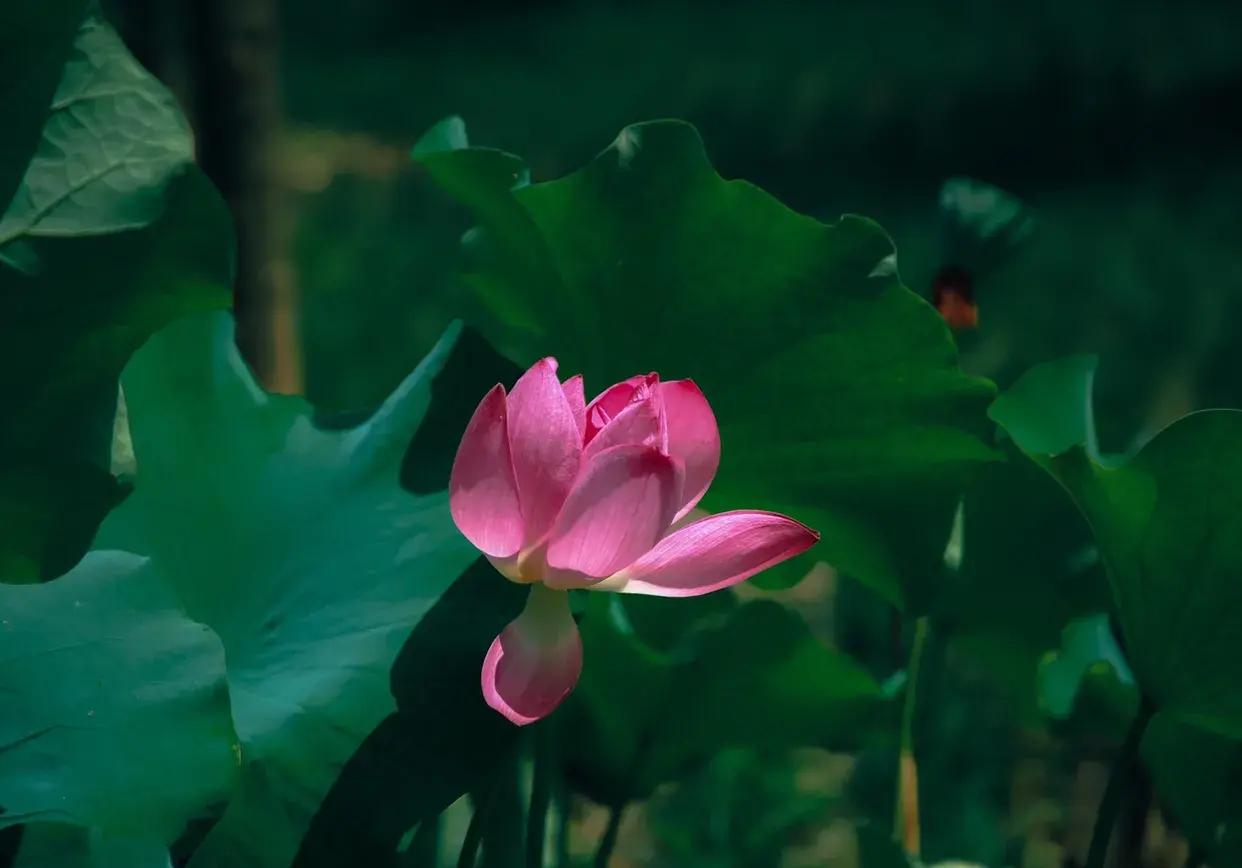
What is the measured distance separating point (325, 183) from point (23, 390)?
4562 mm

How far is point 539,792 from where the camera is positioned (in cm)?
60

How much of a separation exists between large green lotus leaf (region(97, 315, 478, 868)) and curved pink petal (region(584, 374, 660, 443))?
0.12 m

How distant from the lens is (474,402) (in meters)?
0.62

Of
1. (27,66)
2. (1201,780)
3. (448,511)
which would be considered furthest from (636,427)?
(1201,780)

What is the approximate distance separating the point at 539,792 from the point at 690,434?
0.19 m

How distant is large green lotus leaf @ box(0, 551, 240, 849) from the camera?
478 mm

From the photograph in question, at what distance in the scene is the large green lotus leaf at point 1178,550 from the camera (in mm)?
560

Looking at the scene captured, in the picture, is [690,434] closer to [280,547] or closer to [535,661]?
[535,661]

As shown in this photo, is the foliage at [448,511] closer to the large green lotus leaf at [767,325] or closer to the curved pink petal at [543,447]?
the large green lotus leaf at [767,325]

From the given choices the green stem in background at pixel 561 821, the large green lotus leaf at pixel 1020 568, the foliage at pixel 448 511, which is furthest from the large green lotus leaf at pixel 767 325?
the green stem in background at pixel 561 821

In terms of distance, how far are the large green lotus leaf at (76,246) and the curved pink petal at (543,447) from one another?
0.19m

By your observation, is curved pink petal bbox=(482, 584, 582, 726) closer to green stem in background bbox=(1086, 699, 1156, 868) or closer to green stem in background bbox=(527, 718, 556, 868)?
green stem in background bbox=(527, 718, 556, 868)

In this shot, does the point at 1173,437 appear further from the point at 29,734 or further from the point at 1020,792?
the point at 1020,792

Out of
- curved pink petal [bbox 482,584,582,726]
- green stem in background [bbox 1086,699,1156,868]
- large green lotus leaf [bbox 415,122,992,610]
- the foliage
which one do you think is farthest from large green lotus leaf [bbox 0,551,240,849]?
green stem in background [bbox 1086,699,1156,868]
